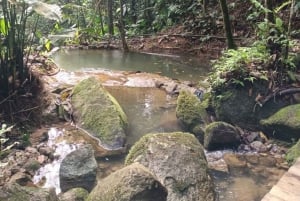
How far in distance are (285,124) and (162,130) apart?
158 cm

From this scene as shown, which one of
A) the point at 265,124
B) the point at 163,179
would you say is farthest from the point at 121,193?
the point at 265,124

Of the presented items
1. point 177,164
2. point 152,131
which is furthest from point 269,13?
point 177,164

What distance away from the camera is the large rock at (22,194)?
305 centimetres

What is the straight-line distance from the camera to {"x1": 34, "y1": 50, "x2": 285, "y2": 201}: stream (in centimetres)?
409

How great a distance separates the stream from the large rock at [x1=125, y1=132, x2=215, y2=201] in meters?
0.36

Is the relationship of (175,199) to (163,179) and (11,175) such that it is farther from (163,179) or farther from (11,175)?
(11,175)

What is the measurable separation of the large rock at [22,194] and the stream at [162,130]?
2.44 feet

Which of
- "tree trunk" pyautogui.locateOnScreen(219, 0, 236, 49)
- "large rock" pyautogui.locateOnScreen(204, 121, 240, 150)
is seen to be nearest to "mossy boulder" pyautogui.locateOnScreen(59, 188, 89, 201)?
"large rock" pyautogui.locateOnScreen(204, 121, 240, 150)

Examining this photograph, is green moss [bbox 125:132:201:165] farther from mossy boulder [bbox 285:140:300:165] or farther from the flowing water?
the flowing water

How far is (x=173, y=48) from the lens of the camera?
10477 mm

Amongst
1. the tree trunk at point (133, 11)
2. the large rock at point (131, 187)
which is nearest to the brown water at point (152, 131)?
the large rock at point (131, 187)

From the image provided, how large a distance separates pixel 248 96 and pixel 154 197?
2.68 meters

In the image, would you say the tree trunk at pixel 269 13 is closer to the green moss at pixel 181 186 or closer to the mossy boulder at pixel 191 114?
the mossy boulder at pixel 191 114

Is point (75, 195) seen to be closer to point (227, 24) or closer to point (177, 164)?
point (177, 164)
